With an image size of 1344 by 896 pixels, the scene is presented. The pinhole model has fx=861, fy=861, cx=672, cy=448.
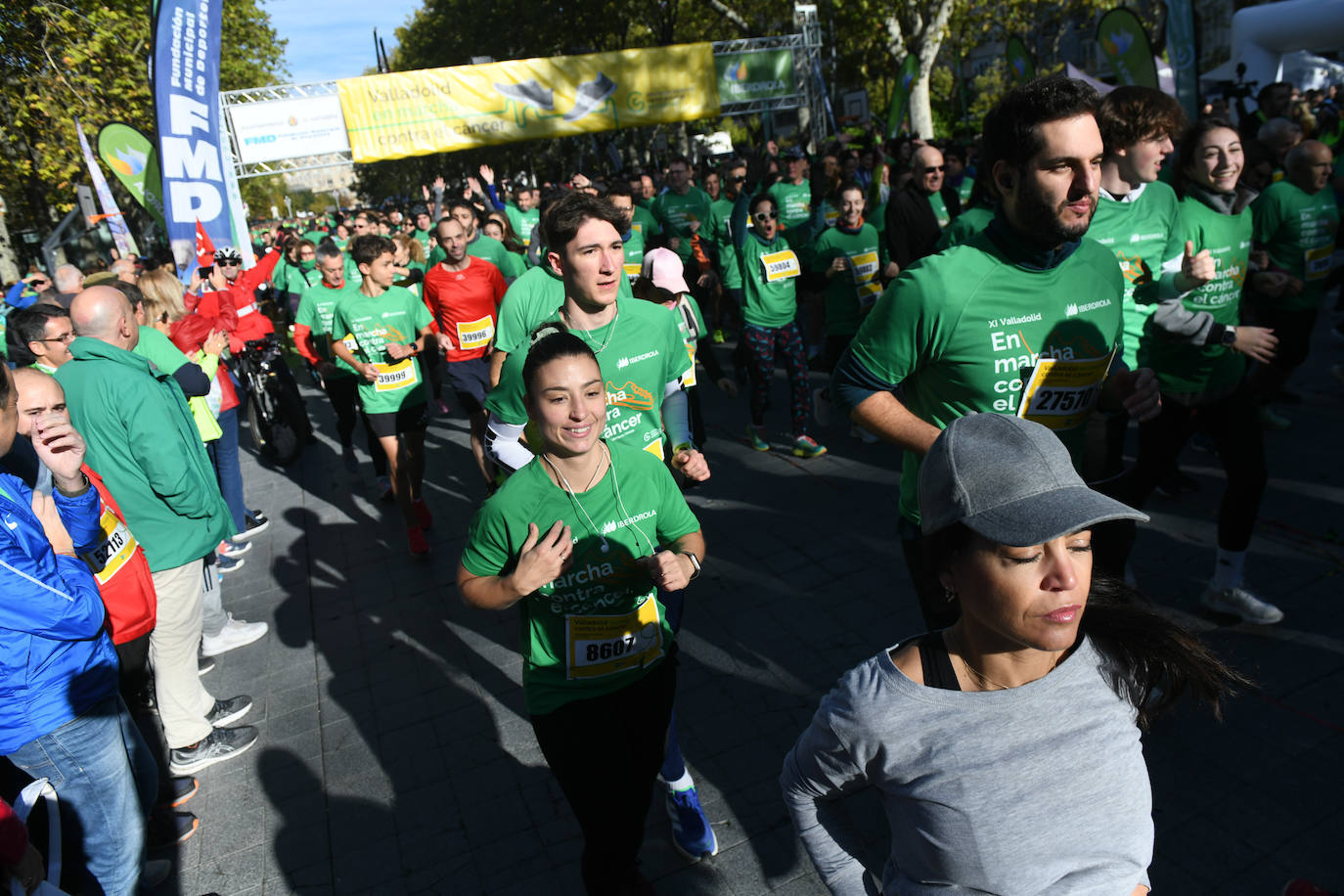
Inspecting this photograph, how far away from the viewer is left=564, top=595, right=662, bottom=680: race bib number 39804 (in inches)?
96.6

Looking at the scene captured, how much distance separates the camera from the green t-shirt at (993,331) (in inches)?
95.2

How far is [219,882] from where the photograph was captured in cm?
325

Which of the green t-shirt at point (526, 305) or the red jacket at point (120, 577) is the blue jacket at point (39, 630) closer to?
the red jacket at point (120, 577)

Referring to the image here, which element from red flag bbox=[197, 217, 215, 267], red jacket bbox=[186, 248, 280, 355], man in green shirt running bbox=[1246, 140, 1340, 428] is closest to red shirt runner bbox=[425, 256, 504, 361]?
red jacket bbox=[186, 248, 280, 355]

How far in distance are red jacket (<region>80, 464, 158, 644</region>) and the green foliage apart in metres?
16.8

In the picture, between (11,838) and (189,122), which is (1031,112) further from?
(189,122)

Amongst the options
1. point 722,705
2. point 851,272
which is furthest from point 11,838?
point 851,272

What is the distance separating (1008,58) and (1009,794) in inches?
718

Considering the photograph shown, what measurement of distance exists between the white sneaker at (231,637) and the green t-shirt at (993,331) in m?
4.33

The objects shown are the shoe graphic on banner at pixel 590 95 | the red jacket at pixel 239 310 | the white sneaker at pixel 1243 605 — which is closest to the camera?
the white sneaker at pixel 1243 605

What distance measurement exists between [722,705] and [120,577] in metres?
2.49

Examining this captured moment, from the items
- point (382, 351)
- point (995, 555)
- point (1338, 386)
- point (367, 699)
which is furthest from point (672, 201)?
point (995, 555)

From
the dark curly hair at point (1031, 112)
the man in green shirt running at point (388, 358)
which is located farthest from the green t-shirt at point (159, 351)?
the dark curly hair at point (1031, 112)

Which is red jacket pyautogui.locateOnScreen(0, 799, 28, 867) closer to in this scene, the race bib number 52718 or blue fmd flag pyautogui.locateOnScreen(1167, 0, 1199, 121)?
the race bib number 52718
